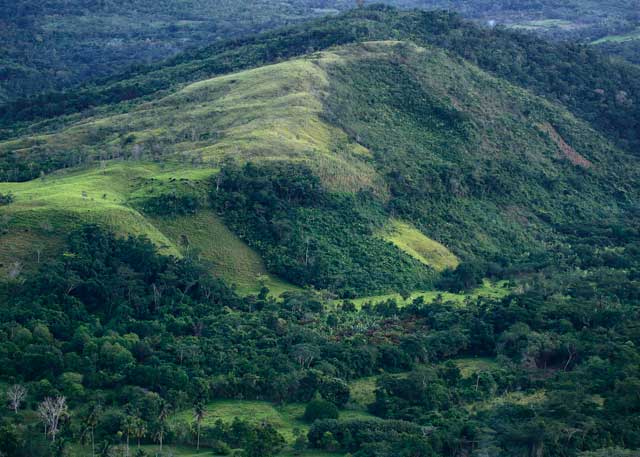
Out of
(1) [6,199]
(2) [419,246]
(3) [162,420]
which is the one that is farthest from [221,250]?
(3) [162,420]

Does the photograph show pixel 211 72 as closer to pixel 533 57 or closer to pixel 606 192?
pixel 533 57

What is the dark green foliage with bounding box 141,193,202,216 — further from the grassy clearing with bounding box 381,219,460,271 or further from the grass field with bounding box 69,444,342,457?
the grass field with bounding box 69,444,342,457

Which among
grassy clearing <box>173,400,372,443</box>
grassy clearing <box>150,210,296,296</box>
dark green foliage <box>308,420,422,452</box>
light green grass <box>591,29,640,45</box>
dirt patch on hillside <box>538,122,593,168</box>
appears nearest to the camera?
dark green foliage <box>308,420,422,452</box>

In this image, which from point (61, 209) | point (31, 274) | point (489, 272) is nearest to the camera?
point (31, 274)

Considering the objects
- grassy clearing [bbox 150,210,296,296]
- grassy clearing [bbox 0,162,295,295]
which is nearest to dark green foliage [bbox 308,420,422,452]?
grassy clearing [bbox 150,210,296,296]

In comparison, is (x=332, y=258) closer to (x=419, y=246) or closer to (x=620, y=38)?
(x=419, y=246)

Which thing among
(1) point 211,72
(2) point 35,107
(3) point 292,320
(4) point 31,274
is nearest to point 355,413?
(3) point 292,320
